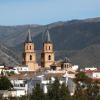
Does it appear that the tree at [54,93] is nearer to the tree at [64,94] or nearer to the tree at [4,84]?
the tree at [64,94]

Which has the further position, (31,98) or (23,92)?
(23,92)

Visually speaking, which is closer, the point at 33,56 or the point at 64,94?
the point at 64,94

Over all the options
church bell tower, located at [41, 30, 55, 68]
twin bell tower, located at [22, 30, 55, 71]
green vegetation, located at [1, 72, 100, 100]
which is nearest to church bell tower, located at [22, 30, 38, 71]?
twin bell tower, located at [22, 30, 55, 71]

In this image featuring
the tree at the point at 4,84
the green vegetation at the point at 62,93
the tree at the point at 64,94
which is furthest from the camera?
the tree at the point at 4,84

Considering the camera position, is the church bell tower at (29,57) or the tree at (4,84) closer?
the tree at (4,84)

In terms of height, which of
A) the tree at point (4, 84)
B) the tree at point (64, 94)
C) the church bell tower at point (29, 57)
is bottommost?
the tree at point (64, 94)

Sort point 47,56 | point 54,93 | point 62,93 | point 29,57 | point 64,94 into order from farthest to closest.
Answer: point 47,56 → point 29,57 → point 54,93 → point 62,93 → point 64,94

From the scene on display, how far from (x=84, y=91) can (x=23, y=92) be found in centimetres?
734

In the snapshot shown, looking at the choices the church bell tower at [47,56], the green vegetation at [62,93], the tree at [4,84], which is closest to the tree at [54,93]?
the green vegetation at [62,93]

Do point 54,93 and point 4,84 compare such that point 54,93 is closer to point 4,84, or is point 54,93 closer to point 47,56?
point 4,84

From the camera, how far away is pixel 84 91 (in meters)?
78.9

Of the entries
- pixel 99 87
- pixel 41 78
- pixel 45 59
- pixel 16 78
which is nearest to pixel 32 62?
pixel 45 59

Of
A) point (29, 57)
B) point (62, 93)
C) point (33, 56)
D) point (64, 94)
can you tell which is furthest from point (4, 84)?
point (33, 56)

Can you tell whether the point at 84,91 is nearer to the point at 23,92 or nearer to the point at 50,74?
the point at 23,92
